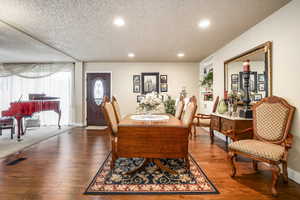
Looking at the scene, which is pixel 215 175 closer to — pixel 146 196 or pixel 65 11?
pixel 146 196

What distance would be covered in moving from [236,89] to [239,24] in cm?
129

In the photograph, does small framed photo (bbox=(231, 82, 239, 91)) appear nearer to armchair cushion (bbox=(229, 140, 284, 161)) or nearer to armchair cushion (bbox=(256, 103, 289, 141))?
armchair cushion (bbox=(256, 103, 289, 141))

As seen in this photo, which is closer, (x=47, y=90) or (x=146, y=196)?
(x=146, y=196)

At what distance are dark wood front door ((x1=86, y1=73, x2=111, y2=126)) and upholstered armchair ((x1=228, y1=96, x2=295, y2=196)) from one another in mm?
4525

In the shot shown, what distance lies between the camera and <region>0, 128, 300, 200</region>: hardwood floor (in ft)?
5.27

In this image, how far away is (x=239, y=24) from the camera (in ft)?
8.55

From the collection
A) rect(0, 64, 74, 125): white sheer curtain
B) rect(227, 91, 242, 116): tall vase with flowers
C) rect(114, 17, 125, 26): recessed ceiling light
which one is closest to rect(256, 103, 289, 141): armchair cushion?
rect(227, 91, 242, 116): tall vase with flowers

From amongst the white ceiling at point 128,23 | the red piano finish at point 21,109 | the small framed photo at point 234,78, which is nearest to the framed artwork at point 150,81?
the white ceiling at point 128,23

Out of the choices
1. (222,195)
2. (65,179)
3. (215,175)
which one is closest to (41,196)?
(65,179)

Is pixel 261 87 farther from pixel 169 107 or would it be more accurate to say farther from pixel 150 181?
pixel 169 107

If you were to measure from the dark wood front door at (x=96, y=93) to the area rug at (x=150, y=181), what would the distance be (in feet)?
11.3

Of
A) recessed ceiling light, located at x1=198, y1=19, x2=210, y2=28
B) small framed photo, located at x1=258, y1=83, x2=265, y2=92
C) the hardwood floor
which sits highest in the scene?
recessed ceiling light, located at x1=198, y1=19, x2=210, y2=28

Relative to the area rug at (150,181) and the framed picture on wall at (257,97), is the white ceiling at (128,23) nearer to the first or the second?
the framed picture on wall at (257,97)

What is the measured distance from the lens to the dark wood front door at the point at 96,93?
17.9 feet
